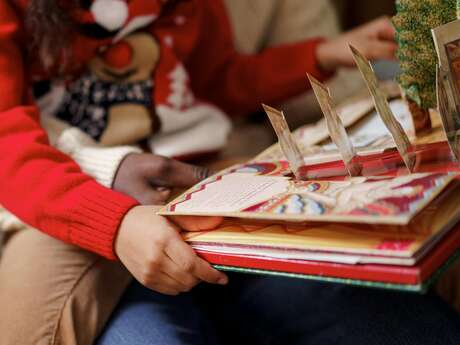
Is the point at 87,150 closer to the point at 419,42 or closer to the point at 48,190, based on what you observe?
the point at 48,190

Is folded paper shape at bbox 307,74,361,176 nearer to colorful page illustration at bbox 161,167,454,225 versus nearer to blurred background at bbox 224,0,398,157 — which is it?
colorful page illustration at bbox 161,167,454,225

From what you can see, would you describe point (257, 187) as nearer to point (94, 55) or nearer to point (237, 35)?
point (94, 55)

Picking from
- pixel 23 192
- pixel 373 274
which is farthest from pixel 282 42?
pixel 373 274

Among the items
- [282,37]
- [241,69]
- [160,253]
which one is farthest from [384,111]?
[282,37]

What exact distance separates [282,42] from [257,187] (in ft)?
2.05

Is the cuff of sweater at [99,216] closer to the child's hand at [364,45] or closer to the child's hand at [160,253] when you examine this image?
the child's hand at [160,253]

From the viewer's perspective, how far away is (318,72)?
0.92m

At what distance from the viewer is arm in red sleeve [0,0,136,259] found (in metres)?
0.57

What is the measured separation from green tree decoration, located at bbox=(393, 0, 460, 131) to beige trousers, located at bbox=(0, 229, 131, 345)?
1.32ft

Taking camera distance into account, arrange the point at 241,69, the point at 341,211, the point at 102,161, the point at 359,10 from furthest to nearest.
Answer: the point at 359,10
the point at 241,69
the point at 102,161
the point at 341,211

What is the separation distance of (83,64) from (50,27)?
0.33 feet

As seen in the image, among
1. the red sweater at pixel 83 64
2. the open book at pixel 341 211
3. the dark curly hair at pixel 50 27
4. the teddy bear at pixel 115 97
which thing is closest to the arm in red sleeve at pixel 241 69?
the red sweater at pixel 83 64

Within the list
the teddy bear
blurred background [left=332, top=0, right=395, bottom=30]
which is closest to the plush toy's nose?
the teddy bear

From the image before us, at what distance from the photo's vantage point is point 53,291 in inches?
24.3
